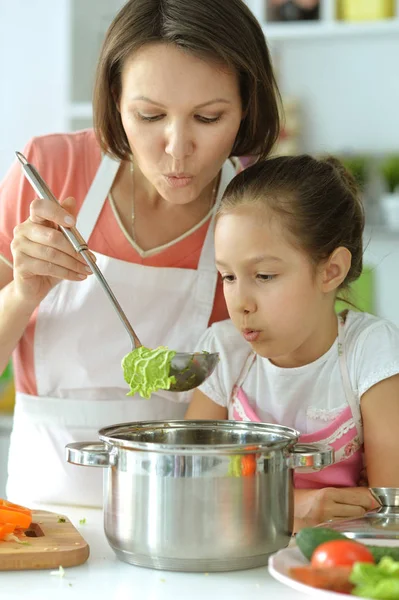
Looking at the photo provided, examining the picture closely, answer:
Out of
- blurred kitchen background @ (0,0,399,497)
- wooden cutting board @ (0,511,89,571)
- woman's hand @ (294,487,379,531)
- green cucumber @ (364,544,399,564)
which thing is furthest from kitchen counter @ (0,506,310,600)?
blurred kitchen background @ (0,0,399,497)

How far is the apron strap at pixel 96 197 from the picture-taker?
164cm

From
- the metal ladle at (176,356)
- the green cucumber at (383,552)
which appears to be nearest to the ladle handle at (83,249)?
the metal ladle at (176,356)

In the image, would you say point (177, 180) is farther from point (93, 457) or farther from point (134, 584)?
point (134, 584)

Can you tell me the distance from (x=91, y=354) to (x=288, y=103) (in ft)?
6.27

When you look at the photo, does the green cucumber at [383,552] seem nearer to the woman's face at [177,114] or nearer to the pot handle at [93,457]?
the pot handle at [93,457]

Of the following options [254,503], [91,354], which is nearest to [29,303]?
[91,354]

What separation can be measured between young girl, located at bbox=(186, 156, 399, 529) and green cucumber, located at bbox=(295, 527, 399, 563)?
0.33 m

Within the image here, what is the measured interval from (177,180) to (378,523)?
607 mm

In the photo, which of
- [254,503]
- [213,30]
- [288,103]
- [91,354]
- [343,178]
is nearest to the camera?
[254,503]

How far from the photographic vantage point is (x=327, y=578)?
91cm

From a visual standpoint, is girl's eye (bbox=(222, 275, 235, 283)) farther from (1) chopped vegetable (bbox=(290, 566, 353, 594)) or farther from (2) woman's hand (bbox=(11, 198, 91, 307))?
(1) chopped vegetable (bbox=(290, 566, 353, 594))

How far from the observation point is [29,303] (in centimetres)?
155

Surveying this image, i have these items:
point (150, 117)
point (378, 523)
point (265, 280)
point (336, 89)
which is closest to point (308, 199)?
point (265, 280)

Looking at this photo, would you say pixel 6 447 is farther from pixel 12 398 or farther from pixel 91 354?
pixel 91 354
